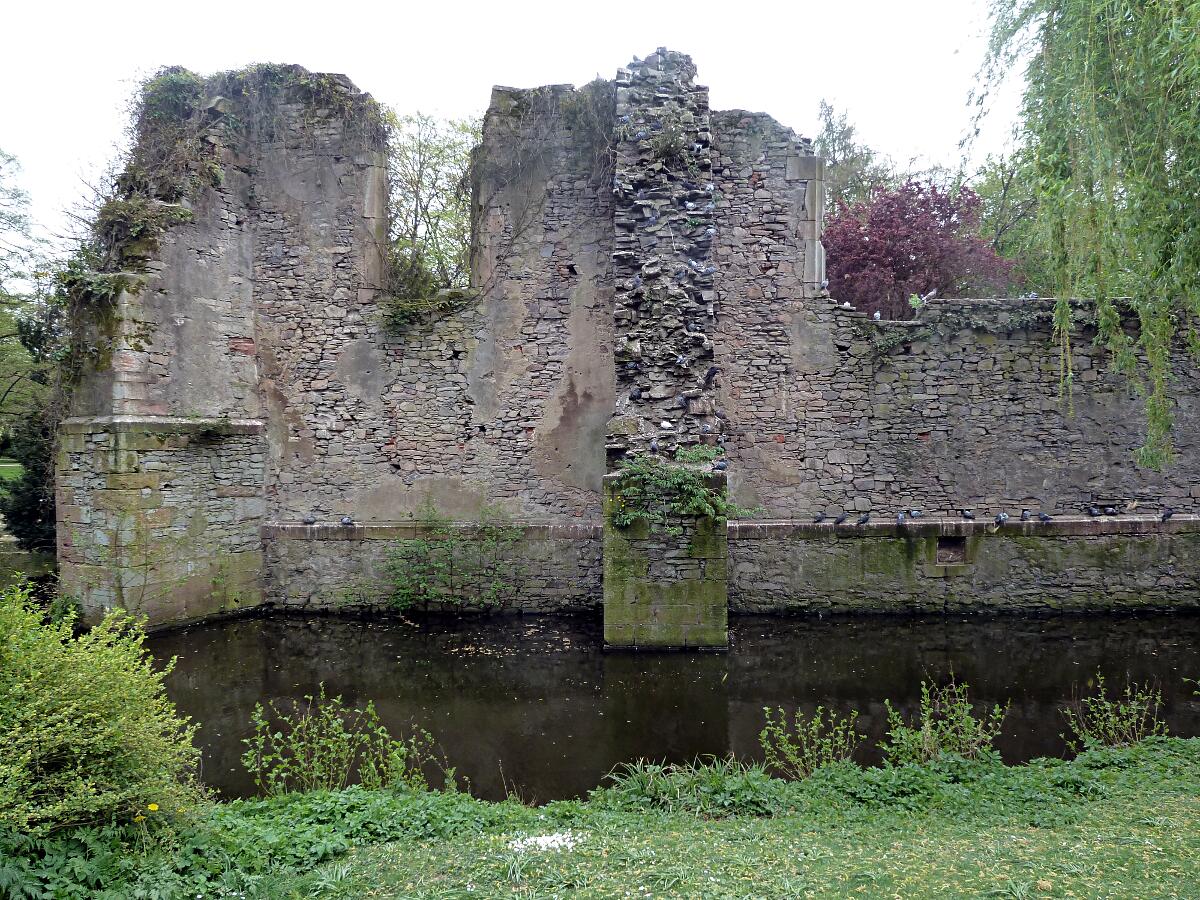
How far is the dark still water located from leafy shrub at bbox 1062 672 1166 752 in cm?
14

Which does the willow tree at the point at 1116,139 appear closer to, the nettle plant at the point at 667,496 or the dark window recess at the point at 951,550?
the nettle plant at the point at 667,496

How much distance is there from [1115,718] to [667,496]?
4.18 m

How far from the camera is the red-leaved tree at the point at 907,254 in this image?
49.2 feet

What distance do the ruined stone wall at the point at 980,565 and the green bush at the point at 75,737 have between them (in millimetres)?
6561

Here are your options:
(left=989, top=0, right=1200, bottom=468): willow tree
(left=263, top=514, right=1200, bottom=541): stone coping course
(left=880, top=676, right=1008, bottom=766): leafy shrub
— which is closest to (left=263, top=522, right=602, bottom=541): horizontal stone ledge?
(left=263, top=514, right=1200, bottom=541): stone coping course

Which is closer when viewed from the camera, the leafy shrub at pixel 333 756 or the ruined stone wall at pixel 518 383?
the leafy shrub at pixel 333 756

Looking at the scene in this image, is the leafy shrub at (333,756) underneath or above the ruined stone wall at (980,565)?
underneath

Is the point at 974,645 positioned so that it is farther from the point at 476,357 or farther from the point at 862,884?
the point at 476,357

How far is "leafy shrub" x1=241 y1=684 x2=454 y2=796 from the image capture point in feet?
15.1

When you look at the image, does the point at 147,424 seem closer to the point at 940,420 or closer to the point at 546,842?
the point at 546,842

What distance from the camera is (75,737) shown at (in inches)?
129

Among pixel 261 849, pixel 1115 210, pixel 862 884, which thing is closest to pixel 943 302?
pixel 1115 210

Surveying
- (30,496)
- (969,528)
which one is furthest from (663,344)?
(30,496)

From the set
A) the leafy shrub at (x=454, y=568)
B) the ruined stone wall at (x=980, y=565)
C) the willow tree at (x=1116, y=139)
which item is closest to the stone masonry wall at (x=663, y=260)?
the ruined stone wall at (x=980, y=565)
